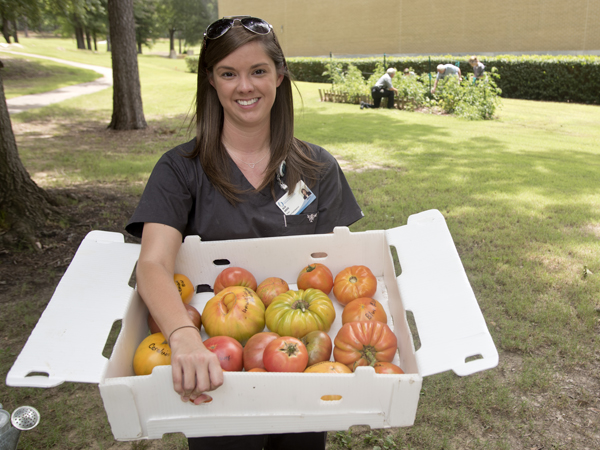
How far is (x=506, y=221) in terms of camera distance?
572 centimetres

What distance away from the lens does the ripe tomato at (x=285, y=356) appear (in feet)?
5.18

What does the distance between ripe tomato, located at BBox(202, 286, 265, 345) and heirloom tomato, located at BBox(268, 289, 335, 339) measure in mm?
59

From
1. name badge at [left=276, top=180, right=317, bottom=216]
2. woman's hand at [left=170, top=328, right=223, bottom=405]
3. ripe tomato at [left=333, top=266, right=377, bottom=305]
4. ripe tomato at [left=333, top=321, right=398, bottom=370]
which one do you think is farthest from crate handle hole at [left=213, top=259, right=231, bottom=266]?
woman's hand at [left=170, top=328, right=223, bottom=405]

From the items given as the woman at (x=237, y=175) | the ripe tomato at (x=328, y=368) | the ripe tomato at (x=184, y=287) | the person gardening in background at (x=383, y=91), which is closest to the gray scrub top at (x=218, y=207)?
the woman at (x=237, y=175)

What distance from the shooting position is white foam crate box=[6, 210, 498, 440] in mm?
1347

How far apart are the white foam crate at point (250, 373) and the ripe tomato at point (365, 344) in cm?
7

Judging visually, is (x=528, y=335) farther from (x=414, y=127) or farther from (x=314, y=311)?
(x=414, y=127)

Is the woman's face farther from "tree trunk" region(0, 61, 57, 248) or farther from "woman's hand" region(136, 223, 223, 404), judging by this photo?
"tree trunk" region(0, 61, 57, 248)

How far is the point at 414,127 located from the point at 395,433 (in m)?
10.0

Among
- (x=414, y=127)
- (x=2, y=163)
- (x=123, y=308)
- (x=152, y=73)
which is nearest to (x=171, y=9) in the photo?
(x=152, y=73)

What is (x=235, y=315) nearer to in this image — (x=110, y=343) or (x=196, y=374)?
(x=196, y=374)

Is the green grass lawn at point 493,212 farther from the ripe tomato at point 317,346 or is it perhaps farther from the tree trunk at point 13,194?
the tree trunk at point 13,194

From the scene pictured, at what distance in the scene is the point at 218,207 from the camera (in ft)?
Result: 7.41

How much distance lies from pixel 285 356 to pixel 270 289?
48 cm
